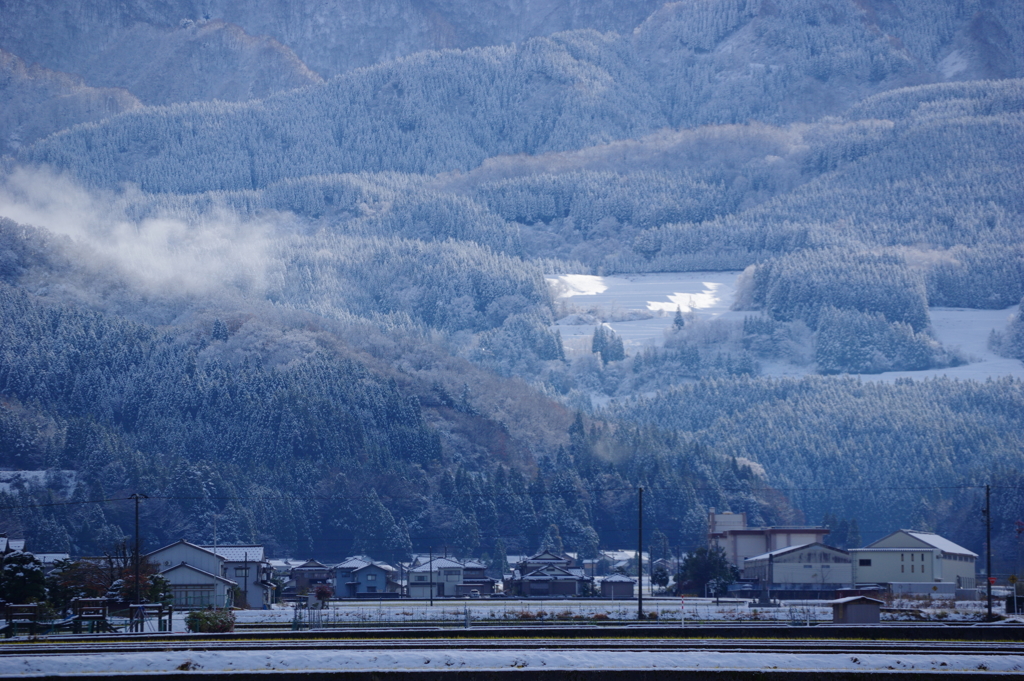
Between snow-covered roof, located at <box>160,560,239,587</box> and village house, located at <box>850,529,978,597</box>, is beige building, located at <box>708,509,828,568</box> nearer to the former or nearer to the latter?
village house, located at <box>850,529,978,597</box>

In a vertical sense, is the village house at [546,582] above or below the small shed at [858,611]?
below

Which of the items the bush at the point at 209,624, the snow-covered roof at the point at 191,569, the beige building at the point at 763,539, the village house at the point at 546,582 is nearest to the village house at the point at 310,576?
the village house at the point at 546,582

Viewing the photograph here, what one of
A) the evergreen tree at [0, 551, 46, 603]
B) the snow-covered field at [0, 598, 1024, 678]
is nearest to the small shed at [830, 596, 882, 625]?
the snow-covered field at [0, 598, 1024, 678]

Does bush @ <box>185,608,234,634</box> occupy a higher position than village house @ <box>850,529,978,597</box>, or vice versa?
bush @ <box>185,608,234,634</box>

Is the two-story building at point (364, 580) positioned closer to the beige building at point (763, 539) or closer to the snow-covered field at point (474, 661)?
the beige building at point (763, 539)

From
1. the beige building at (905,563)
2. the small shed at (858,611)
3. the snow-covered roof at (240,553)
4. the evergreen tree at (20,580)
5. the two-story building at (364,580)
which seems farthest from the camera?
the two-story building at (364,580)

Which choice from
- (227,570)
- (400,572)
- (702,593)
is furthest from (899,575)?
(227,570)

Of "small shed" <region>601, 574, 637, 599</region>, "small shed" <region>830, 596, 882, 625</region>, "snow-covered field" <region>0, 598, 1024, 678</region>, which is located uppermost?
"snow-covered field" <region>0, 598, 1024, 678</region>
